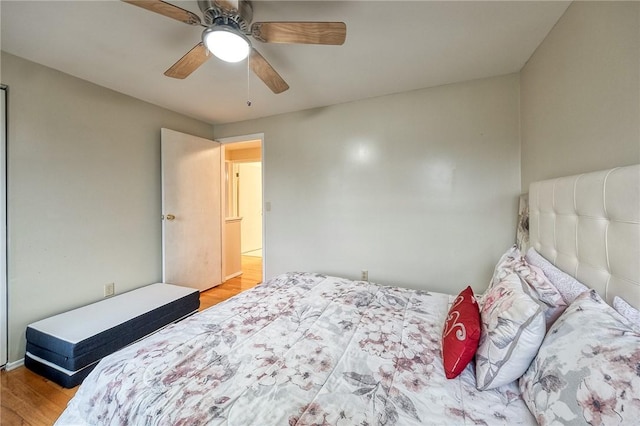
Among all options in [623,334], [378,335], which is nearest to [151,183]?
[378,335]

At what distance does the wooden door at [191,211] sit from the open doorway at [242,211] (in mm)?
286

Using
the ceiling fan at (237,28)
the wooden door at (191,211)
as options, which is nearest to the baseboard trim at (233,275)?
the wooden door at (191,211)

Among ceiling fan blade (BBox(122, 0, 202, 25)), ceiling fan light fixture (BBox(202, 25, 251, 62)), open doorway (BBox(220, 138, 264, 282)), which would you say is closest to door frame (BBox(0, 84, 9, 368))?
ceiling fan blade (BBox(122, 0, 202, 25))

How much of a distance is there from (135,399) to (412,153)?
265 cm

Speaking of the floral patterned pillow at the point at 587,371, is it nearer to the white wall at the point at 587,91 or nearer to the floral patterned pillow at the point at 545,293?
the floral patterned pillow at the point at 545,293

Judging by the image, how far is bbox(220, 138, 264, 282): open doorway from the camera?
160 inches

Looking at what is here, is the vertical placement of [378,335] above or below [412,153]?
below

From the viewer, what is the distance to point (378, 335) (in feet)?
4.09

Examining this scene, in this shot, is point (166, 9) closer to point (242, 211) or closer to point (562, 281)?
point (562, 281)

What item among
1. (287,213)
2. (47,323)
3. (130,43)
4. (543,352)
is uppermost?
(130,43)

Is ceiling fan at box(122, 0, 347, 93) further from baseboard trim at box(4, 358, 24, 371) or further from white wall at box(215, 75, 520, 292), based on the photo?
baseboard trim at box(4, 358, 24, 371)

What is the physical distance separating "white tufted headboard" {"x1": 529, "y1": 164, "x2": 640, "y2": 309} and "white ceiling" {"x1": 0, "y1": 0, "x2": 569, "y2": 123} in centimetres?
114

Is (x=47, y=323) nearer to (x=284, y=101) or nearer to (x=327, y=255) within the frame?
(x=327, y=255)

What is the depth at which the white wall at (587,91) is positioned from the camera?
1.04 metres
